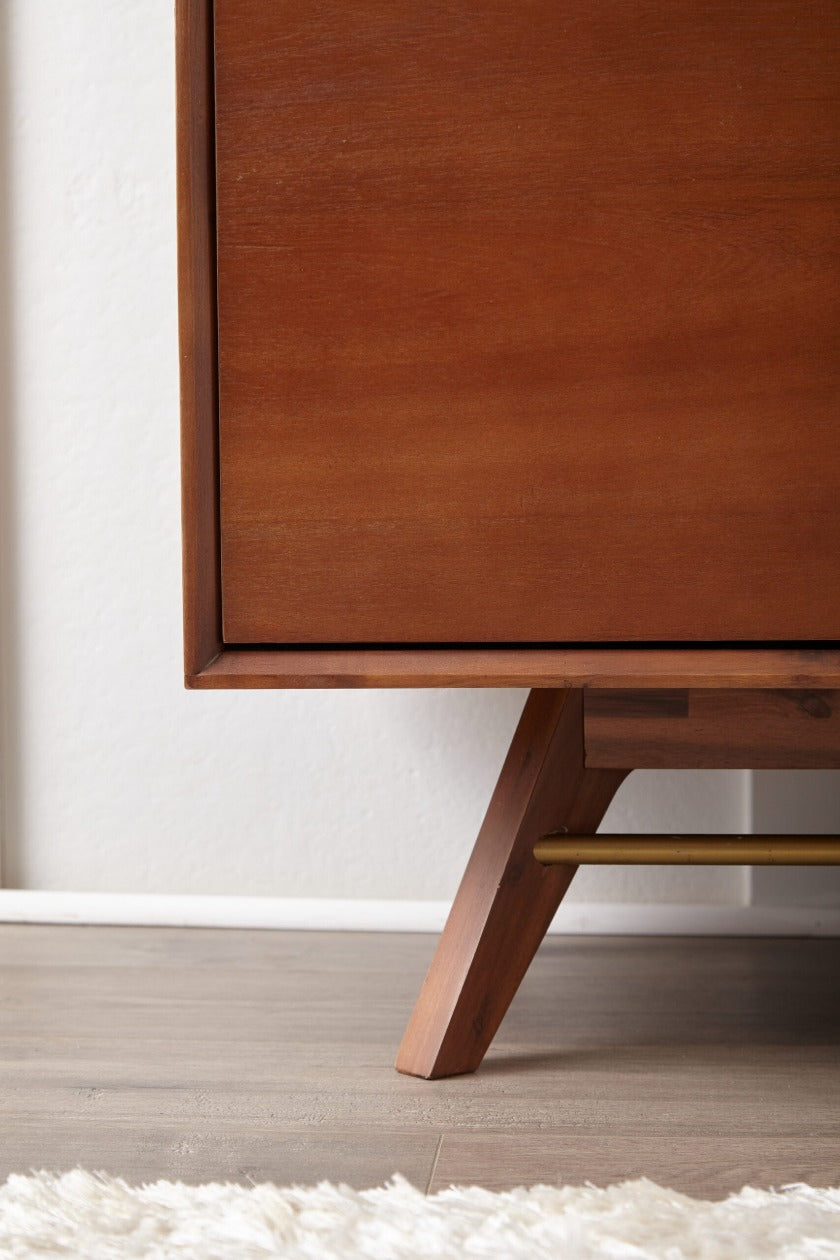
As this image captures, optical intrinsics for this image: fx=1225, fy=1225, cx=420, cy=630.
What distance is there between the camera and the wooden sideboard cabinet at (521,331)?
1.92 feet

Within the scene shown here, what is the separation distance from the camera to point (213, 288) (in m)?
0.60

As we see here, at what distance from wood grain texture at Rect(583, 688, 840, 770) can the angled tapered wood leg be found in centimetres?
2

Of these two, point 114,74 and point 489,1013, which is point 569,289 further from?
point 114,74

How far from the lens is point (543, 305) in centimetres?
59

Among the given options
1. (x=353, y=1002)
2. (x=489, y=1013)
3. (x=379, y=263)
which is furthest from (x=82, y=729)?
(x=379, y=263)

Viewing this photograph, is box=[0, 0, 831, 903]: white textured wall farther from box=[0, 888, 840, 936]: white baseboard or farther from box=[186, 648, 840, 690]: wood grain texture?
box=[186, 648, 840, 690]: wood grain texture

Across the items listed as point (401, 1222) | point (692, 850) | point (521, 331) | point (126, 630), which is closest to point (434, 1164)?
point (401, 1222)

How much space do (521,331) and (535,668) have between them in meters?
0.16

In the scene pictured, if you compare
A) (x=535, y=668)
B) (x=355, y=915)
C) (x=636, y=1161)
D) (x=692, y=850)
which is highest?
(x=535, y=668)

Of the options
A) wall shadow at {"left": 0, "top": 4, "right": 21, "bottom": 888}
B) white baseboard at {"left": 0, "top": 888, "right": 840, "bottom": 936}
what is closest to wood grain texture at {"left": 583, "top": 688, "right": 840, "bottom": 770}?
white baseboard at {"left": 0, "top": 888, "right": 840, "bottom": 936}

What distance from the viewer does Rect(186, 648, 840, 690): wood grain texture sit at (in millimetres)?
590

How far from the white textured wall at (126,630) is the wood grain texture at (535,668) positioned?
53cm

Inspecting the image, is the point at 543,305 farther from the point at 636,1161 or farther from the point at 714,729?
the point at 636,1161

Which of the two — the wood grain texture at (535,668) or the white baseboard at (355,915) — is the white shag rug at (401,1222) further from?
the white baseboard at (355,915)
